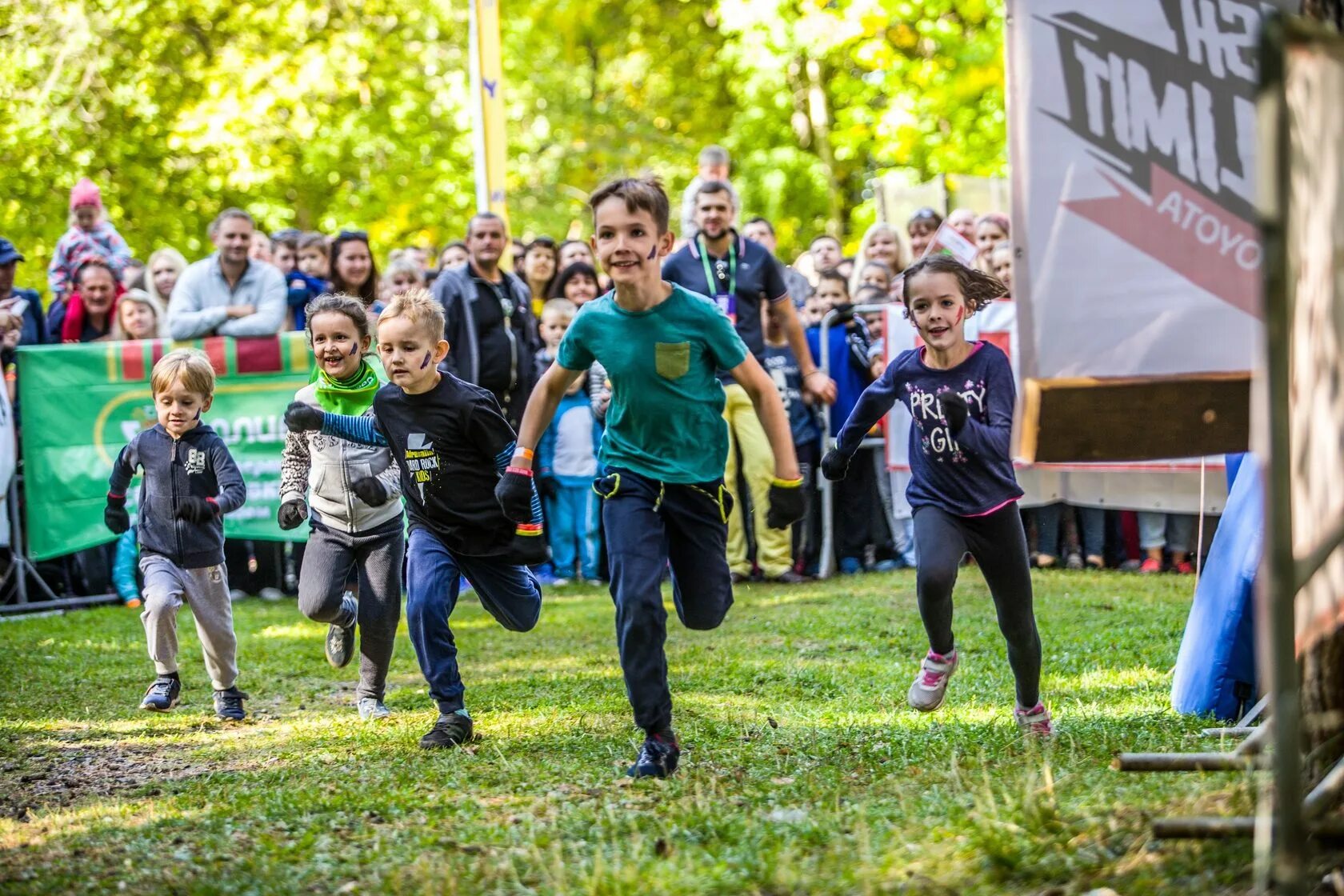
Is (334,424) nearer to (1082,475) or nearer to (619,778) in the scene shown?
(619,778)

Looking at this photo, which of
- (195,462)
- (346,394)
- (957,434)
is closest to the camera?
(957,434)

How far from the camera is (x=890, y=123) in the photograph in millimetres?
24062

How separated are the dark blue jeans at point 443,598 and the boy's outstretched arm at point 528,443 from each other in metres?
0.72

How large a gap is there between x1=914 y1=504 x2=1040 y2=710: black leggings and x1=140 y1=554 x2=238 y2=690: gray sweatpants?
3315 mm

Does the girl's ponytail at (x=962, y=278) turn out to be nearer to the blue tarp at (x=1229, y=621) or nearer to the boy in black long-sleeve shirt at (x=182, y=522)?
the blue tarp at (x=1229, y=621)

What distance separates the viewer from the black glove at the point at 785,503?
571cm

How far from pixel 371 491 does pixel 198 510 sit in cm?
130

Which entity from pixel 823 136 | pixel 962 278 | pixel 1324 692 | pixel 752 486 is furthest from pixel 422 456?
pixel 823 136

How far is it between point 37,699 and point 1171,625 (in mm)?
6079

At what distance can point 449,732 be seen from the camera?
629 cm

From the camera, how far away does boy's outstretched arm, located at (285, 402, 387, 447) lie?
6.84m

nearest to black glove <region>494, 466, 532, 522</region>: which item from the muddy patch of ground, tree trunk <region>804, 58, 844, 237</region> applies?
the muddy patch of ground

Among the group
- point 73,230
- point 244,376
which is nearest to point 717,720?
point 244,376

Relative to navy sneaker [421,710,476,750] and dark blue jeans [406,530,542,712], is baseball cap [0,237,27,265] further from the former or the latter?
navy sneaker [421,710,476,750]
